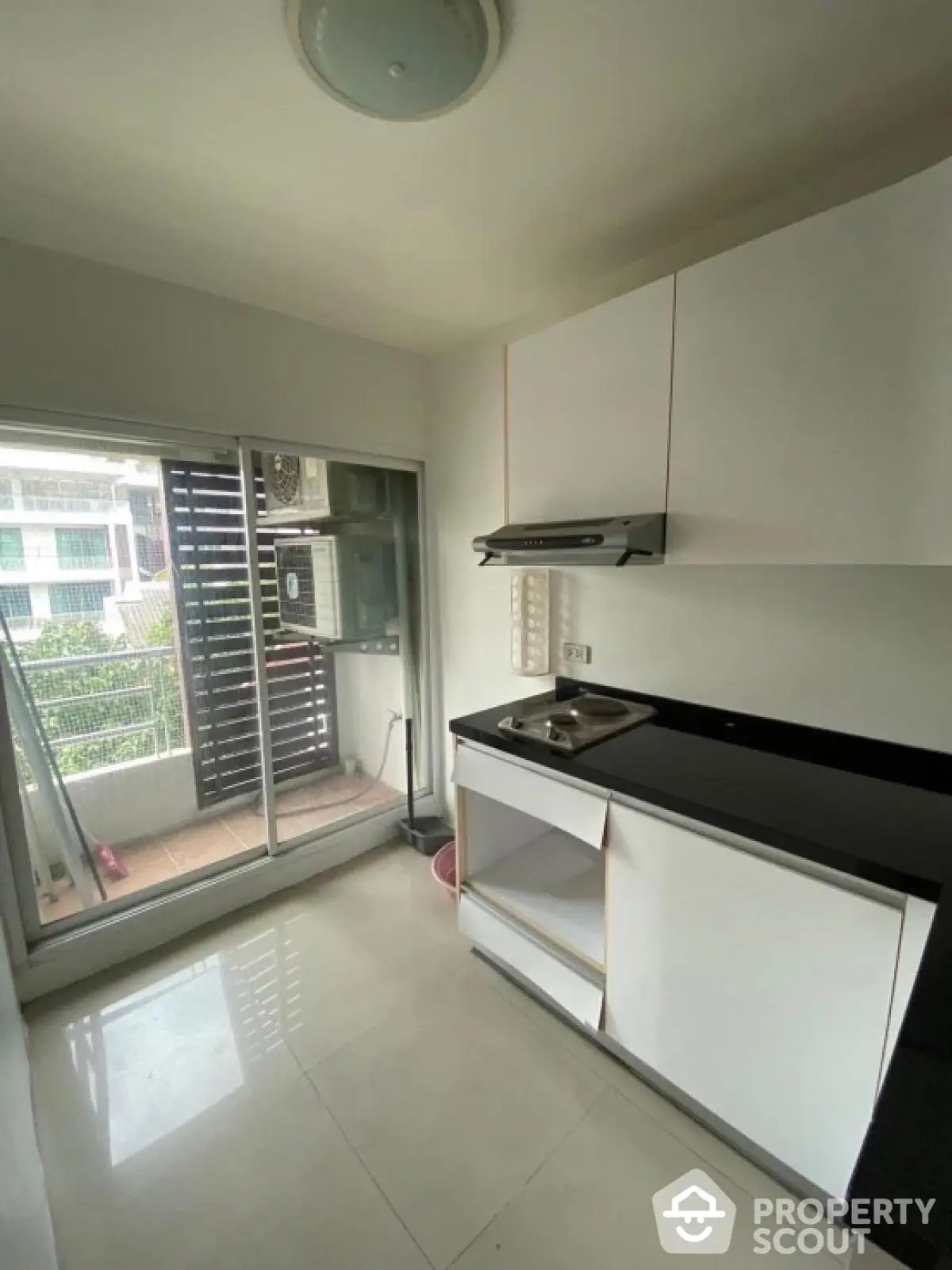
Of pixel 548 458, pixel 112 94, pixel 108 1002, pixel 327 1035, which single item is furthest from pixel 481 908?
pixel 112 94

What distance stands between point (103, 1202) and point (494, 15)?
2561 millimetres

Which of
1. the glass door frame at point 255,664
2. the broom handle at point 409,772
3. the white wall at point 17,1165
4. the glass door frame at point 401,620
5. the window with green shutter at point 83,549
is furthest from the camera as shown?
the broom handle at point 409,772

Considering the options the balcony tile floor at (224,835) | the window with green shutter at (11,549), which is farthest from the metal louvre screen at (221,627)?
the window with green shutter at (11,549)

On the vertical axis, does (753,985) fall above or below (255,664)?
below

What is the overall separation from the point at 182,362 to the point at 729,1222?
290cm

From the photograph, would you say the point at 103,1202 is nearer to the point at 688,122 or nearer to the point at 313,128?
the point at 313,128

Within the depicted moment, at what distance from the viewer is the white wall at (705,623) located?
136 centimetres

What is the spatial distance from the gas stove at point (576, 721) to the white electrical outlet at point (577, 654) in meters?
0.16

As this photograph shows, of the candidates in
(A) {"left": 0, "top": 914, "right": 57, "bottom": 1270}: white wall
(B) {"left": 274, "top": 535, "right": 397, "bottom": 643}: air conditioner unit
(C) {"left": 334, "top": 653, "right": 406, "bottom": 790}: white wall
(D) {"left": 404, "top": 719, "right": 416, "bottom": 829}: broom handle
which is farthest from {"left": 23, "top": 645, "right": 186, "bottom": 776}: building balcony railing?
(D) {"left": 404, "top": 719, "right": 416, "bottom": 829}: broom handle

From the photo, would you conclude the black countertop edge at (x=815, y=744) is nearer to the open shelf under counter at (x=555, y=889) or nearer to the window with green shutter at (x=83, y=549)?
the open shelf under counter at (x=555, y=889)

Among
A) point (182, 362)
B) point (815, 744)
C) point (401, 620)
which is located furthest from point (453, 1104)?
point (182, 362)

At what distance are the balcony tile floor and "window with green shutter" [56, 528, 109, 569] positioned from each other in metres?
1.17

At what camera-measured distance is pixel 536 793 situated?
1.53m

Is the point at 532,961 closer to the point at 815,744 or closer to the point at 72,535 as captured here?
the point at 815,744
